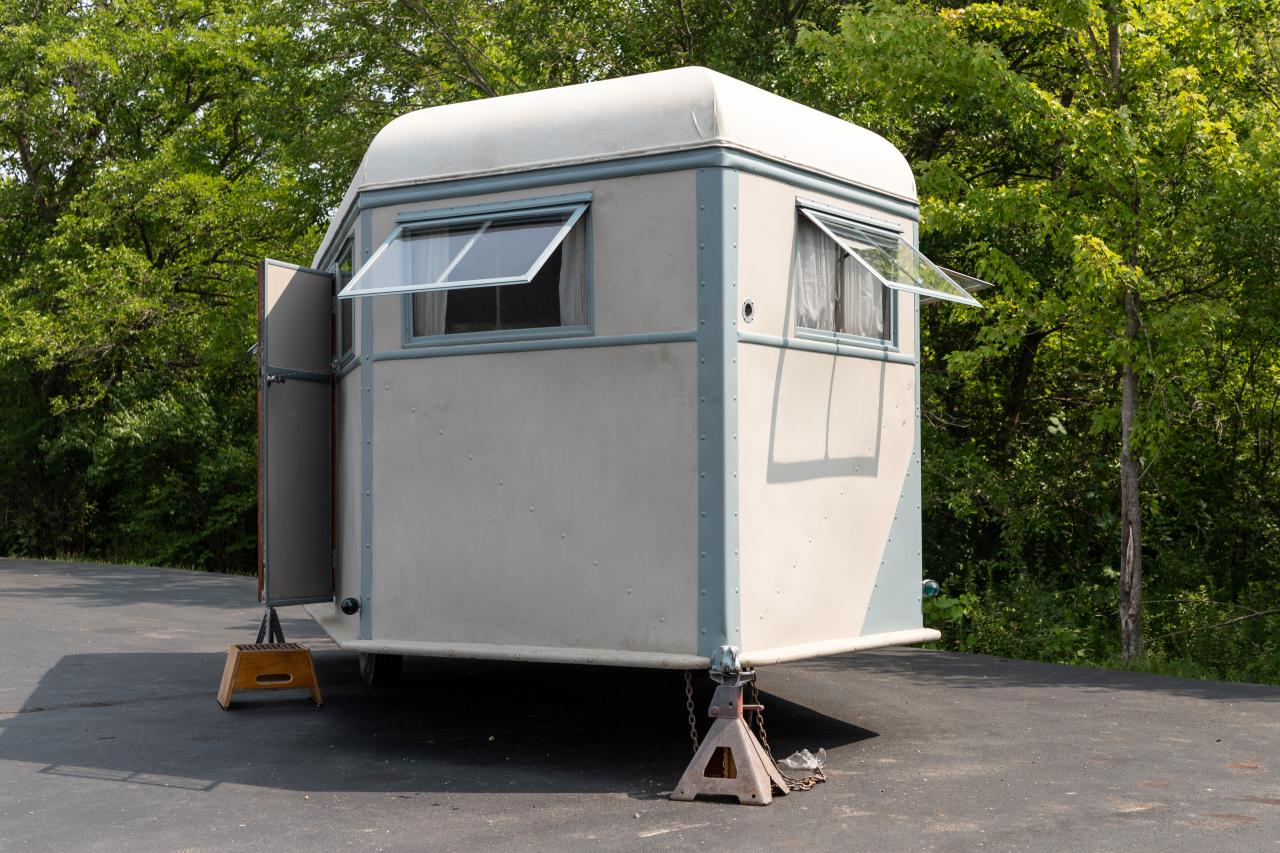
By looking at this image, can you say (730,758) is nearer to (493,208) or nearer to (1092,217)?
(493,208)

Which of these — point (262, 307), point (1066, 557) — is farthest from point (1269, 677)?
point (262, 307)

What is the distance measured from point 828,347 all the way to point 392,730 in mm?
3380

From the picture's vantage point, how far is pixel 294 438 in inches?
330

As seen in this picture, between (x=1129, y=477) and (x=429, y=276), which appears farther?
(x=1129, y=477)

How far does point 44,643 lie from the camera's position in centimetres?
1142

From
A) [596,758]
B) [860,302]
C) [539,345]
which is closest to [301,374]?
[539,345]

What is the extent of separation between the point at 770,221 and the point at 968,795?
9.72 ft

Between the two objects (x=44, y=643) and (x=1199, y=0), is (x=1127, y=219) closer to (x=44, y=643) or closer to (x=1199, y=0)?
(x=1199, y=0)

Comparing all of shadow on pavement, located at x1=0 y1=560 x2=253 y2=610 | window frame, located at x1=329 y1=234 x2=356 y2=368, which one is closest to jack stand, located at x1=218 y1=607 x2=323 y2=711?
window frame, located at x1=329 y1=234 x2=356 y2=368

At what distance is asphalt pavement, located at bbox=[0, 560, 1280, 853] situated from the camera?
5500mm

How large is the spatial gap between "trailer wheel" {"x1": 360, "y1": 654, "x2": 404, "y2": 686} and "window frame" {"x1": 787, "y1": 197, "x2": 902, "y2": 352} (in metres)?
4.03

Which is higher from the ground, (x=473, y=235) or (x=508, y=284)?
(x=473, y=235)

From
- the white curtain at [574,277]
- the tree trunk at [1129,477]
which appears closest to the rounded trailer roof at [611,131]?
the white curtain at [574,277]

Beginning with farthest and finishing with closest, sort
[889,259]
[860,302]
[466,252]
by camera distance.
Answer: [860,302]
[889,259]
[466,252]
